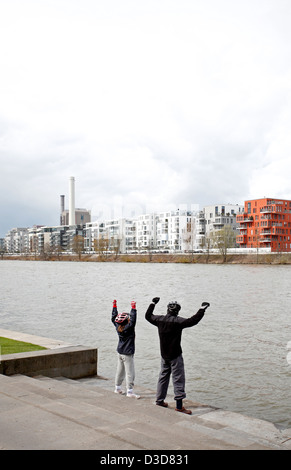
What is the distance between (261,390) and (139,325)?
35.3ft

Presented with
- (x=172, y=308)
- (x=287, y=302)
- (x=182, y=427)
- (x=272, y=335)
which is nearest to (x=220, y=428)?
(x=182, y=427)

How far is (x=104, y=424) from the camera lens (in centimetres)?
641

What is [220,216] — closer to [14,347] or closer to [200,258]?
[200,258]

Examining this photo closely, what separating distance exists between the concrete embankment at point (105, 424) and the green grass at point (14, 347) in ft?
5.55

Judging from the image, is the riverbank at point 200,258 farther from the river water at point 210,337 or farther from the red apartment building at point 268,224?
the river water at point 210,337

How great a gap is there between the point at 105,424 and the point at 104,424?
0.01m

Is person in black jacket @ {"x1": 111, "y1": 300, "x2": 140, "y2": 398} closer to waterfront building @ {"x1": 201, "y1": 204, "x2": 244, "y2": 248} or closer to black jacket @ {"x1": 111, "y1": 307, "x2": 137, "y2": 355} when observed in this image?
black jacket @ {"x1": 111, "y1": 307, "x2": 137, "y2": 355}

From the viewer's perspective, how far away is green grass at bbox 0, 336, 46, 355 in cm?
A: 1151

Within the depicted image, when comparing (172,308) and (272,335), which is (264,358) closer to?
(272,335)

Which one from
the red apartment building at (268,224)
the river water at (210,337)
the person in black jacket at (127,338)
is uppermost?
the red apartment building at (268,224)

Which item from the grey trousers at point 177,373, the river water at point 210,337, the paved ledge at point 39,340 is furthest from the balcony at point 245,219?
the grey trousers at point 177,373

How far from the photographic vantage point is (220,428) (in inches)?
300

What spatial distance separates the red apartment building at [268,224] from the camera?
406ft

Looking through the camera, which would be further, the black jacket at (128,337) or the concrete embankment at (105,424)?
the black jacket at (128,337)
